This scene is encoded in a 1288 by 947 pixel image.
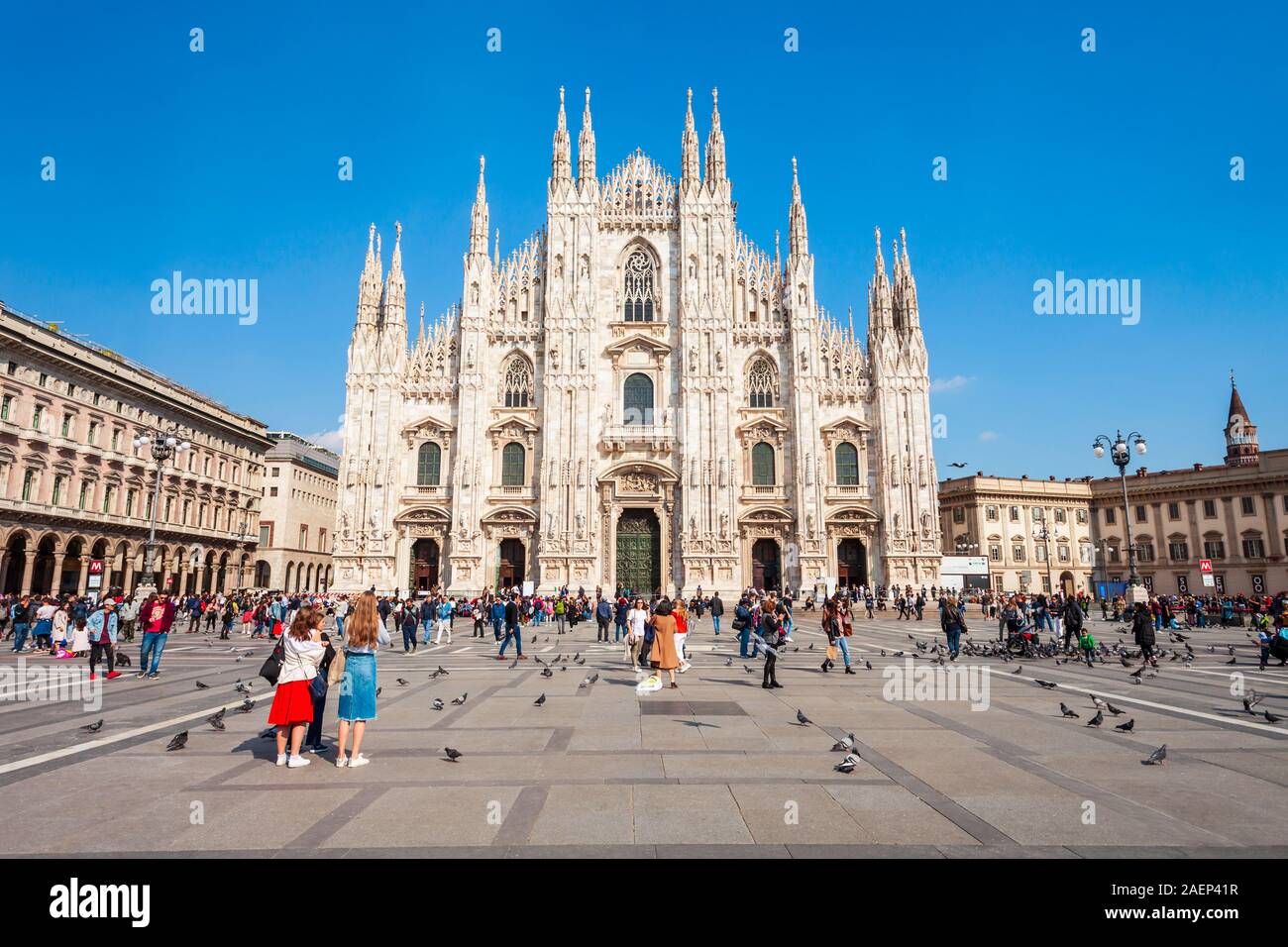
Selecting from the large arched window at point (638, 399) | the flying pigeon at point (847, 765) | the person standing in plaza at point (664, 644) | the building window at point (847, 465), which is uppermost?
the large arched window at point (638, 399)

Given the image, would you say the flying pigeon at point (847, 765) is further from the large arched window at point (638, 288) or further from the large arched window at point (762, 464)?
the large arched window at point (638, 288)

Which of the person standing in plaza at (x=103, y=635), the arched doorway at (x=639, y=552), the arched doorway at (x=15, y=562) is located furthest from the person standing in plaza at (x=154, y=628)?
the arched doorway at (x=15, y=562)

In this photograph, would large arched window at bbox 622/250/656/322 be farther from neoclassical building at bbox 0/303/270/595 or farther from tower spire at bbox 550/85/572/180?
neoclassical building at bbox 0/303/270/595

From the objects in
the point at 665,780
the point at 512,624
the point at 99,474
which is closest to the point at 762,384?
the point at 512,624

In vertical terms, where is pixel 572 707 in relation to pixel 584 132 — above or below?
below

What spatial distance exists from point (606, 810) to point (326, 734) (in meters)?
5.14

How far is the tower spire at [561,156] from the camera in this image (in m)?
42.4

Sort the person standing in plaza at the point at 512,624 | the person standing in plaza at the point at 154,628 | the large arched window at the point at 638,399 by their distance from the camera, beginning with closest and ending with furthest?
the person standing in plaza at the point at 154,628
the person standing in plaza at the point at 512,624
the large arched window at the point at 638,399

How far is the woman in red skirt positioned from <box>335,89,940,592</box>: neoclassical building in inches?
1238

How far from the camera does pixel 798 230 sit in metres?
41.9

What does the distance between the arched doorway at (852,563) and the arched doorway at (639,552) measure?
10.3 meters
